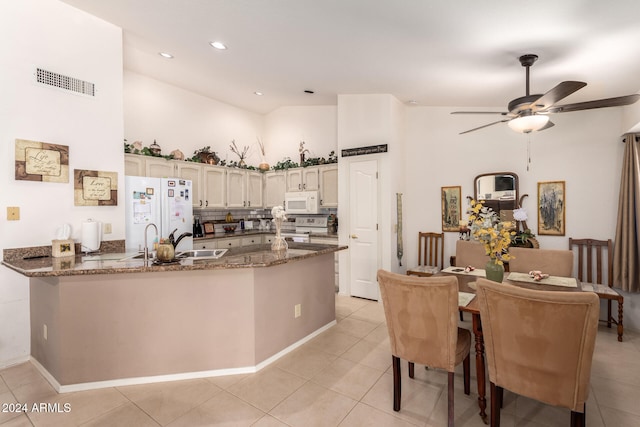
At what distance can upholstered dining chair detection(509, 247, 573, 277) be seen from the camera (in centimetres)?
290

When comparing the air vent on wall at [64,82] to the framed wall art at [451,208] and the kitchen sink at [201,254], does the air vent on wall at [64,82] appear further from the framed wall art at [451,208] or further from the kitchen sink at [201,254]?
the framed wall art at [451,208]

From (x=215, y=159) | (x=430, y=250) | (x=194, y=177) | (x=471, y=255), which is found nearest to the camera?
(x=471, y=255)

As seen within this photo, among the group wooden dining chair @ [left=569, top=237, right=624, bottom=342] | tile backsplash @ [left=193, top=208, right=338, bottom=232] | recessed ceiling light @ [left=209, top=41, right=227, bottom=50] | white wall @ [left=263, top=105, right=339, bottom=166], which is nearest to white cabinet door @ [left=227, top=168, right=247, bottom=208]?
tile backsplash @ [left=193, top=208, right=338, bottom=232]

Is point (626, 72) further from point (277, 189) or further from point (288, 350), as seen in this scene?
point (277, 189)

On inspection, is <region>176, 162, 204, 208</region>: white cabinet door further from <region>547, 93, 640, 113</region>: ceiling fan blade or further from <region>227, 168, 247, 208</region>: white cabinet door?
<region>547, 93, 640, 113</region>: ceiling fan blade

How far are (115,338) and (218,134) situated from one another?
13.4 ft

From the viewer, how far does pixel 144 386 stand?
2.34m

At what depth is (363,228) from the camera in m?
4.52

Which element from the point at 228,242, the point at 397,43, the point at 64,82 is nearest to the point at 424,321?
the point at 397,43

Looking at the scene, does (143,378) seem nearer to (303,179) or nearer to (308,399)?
(308,399)

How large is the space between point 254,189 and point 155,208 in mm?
2138

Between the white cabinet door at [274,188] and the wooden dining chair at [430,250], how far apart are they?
263cm

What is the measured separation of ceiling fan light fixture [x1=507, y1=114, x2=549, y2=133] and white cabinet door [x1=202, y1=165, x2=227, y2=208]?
4285 millimetres

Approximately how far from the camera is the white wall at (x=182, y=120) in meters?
4.47
